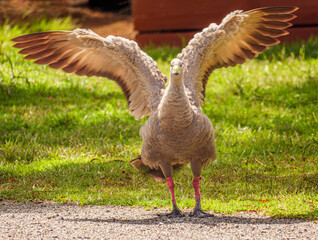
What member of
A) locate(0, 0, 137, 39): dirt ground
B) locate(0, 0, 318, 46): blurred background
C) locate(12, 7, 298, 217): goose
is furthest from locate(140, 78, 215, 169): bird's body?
locate(0, 0, 137, 39): dirt ground

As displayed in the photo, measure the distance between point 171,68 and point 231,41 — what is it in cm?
121

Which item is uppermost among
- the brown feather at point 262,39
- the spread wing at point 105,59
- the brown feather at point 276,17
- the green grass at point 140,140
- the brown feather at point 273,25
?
the brown feather at point 276,17

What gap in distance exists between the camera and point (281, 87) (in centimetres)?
943

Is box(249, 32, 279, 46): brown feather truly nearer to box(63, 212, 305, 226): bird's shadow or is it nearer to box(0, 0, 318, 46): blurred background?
box(63, 212, 305, 226): bird's shadow

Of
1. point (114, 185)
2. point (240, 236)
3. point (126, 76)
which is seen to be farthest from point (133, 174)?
point (240, 236)

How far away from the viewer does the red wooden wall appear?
1184 centimetres

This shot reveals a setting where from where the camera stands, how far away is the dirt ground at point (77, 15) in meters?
14.3

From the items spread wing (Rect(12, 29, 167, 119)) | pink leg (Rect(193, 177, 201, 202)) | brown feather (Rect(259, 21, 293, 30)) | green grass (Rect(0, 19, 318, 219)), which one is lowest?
green grass (Rect(0, 19, 318, 219))

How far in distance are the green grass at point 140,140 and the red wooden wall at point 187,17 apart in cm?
88

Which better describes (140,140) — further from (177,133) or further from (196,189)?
(177,133)

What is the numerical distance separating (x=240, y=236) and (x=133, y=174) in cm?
253

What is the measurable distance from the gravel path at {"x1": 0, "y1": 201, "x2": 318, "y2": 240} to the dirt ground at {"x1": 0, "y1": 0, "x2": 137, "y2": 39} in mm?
9190

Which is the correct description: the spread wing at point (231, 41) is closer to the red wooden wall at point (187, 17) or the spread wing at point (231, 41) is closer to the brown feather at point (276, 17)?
the brown feather at point (276, 17)

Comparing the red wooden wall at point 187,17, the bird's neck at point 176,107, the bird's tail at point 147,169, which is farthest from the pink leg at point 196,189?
the red wooden wall at point 187,17
